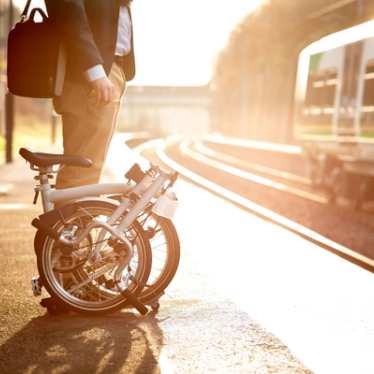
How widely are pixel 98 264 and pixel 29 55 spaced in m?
1.22

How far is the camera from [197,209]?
1091cm

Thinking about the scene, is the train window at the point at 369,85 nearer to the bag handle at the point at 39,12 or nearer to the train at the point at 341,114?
the train at the point at 341,114

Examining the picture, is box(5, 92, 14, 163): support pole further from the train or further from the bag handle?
the bag handle

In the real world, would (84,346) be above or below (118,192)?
below

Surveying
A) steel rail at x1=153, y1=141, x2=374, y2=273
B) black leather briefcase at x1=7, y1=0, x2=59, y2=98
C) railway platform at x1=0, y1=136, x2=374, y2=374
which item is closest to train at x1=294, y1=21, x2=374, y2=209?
steel rail at x1=153, y1=141, x2=374, y2=273

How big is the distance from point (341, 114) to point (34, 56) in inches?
427

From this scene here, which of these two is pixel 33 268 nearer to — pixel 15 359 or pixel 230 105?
pixel 15 359

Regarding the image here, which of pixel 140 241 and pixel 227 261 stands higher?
pixel 140 241

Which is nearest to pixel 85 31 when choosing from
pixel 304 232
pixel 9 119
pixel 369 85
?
pixel 304 232

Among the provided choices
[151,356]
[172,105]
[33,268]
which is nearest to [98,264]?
[151,356]

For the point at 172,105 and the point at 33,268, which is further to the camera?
the point at 172,105

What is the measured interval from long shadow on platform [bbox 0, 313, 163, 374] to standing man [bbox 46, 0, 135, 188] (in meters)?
0.82

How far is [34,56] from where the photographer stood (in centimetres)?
411

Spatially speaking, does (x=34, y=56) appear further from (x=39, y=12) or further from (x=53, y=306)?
(x=53, y=306)
